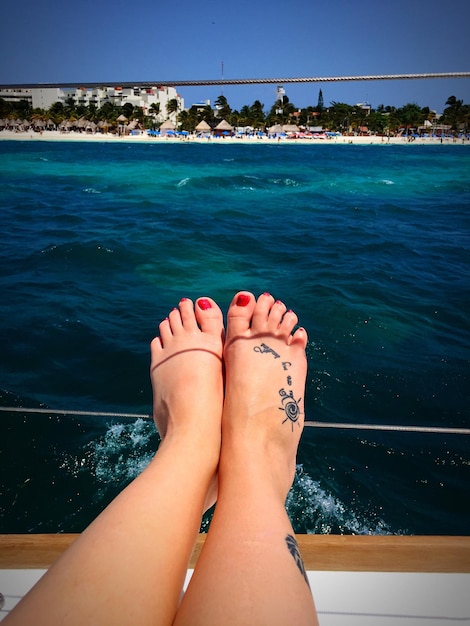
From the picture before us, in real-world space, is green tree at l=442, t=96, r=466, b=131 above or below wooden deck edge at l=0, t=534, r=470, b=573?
above

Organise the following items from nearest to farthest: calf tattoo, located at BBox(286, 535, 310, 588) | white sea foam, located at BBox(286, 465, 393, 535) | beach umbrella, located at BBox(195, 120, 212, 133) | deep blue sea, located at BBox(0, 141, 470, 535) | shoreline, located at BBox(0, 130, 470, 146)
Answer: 1. calf tattoo, located at BBox(286, 535, 310, 588)
2. white sea foam, located at BBox(286, 465, 393, 535)
3. deep blue sea, located at BBox(0, 141, 470, 535)
4. shoreline, located at BBox(0, 130, 470, 146)
5. beach umbrella, located at BBox(195, 120, 212, 133)

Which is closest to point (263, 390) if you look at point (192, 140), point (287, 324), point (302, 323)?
point (287, 324)

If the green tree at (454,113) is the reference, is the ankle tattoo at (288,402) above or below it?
below

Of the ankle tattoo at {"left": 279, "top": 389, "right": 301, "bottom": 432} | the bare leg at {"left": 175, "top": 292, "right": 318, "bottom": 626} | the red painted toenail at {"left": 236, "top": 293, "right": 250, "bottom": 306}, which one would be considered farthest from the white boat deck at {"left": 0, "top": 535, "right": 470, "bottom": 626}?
the red painted toenail at {"left": 236, "top": 293, "right": 250, "bottom": 306}

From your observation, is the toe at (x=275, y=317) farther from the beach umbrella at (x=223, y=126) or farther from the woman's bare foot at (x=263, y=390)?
the beach umbrella at (x=223, y=126)

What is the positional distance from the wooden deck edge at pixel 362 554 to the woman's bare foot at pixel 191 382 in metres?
0.26

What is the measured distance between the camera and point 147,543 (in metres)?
0.70

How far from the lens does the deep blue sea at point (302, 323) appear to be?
6.15 feet

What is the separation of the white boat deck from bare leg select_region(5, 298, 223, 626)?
0.15 meters

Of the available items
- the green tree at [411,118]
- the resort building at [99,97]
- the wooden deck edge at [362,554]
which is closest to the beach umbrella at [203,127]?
the resort building at [99,97]

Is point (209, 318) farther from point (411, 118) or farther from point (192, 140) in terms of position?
point (411, 118)

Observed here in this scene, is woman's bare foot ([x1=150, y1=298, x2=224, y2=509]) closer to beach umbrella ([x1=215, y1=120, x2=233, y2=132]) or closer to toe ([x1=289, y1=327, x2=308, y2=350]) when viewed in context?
toe ([x1=289, y1=327, x2=308, y2=350])

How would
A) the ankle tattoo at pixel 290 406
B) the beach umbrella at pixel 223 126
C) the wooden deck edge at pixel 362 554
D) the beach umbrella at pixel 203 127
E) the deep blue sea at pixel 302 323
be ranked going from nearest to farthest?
the wooden deck edge at pixel 362 554
the ankle tattoo at pixel 290 406
the deep blue sea at pixel 302 323
the beach umbrella at pixel 203 127
the beach umbrella at pixel 223 126

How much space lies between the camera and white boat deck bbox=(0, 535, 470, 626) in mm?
781
